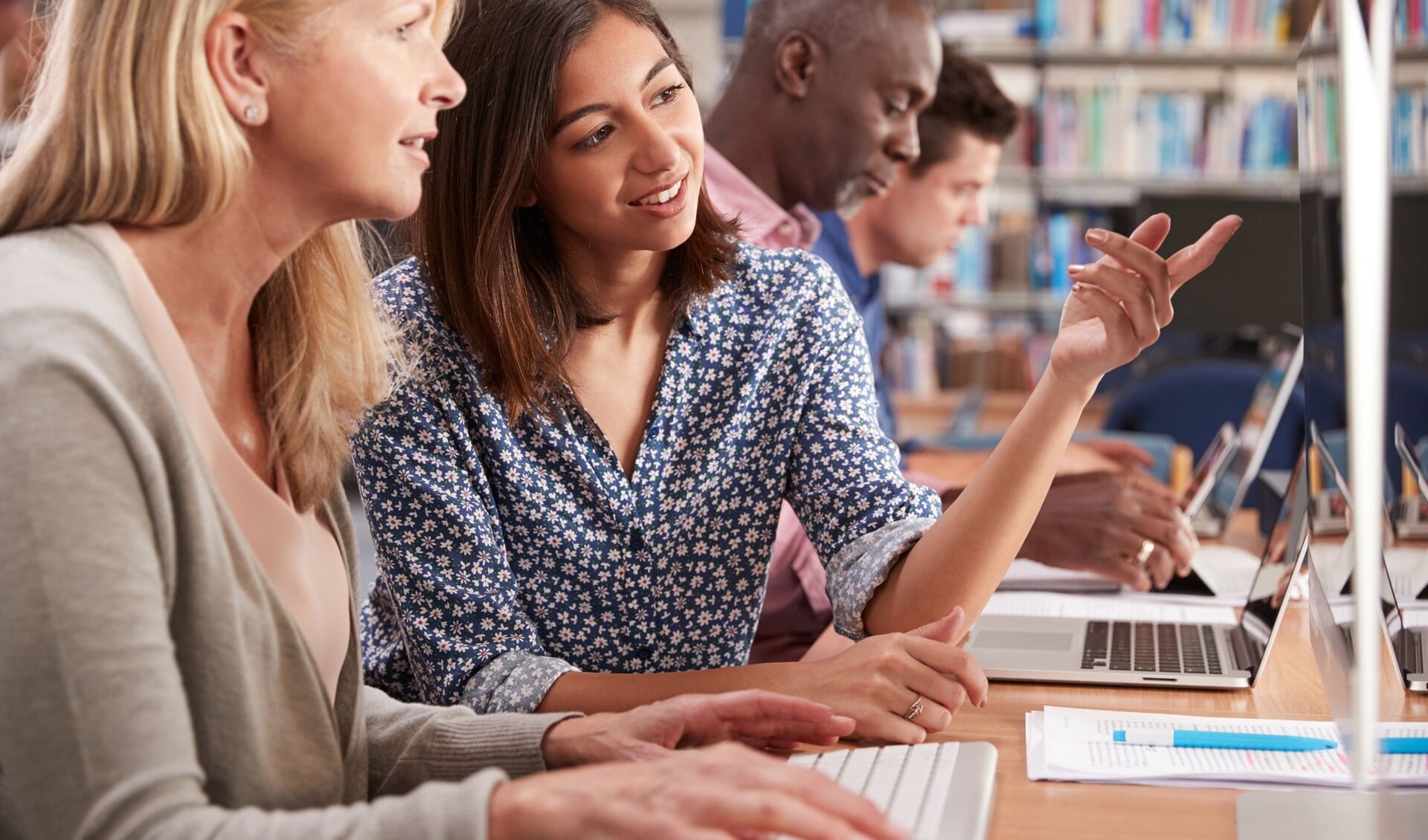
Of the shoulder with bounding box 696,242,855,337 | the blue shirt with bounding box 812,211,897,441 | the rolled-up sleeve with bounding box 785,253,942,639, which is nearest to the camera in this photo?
the rolled-up sleeve with bounding box 785,253,942,639

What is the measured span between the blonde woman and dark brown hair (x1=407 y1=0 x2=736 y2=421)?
0.20 metres

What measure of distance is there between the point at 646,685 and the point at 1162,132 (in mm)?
4225

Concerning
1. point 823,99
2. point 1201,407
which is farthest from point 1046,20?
point 823,99

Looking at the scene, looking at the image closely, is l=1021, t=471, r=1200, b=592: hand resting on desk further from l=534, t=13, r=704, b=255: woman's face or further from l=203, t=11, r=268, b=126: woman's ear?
l=203, t=11, r=268, b=126: woman's ear

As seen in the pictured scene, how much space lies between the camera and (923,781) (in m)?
0.93

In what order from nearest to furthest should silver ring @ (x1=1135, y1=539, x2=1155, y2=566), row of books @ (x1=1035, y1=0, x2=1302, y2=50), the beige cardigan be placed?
1. the beige cardigan
2. silver ring @ (x1=1135, y1=539, x2=1155, y2=566)
3. row of books @ (x1=1035, y1=0, x2=1302, y2=50)

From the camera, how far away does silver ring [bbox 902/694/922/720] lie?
42.0 inches

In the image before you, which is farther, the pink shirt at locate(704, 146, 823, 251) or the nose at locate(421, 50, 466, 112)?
the pink shirt at locate(704, 146, 823, 251)

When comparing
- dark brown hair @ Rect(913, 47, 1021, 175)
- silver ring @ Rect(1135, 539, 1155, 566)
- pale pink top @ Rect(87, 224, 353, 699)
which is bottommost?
silver ring @ Rect(1135, 539, 1155, 566)

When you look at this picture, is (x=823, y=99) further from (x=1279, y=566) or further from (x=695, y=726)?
(x=695, y=726)

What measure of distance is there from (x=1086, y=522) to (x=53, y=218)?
3.88 feet

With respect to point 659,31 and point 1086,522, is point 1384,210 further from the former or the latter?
point 1086,522

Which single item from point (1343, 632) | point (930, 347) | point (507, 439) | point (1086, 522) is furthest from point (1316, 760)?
point (930, 347)

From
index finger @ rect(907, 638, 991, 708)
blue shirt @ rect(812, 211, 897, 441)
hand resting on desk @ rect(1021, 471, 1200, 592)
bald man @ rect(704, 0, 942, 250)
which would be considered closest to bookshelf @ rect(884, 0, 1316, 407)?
blue shirt @ rect(812, 211, 897, 441)
